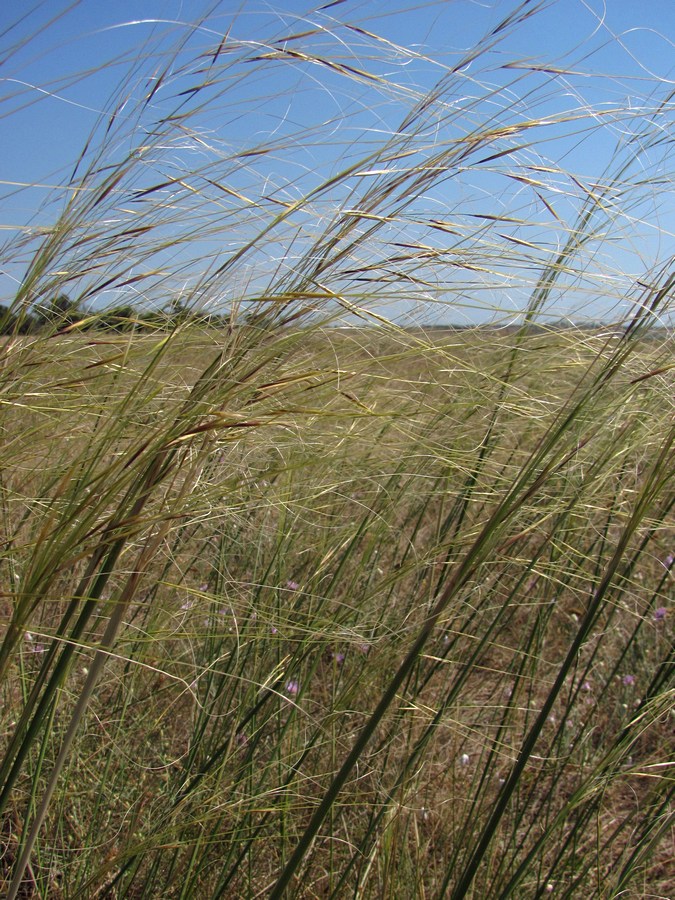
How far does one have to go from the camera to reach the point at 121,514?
0.64 metres

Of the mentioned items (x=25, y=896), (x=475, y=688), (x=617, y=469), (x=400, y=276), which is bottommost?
(x=25, y=896)

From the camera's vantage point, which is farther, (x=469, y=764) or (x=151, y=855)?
(x=469, y=764)

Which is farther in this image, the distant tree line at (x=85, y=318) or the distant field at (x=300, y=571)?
the distant tree line at (x=85, y=318)

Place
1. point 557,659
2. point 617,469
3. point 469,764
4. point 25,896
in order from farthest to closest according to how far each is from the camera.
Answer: point 557,659
point 469,764
point 25,896
point 617,469

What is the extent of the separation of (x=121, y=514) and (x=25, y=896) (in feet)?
3.29

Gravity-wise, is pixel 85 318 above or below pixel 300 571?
above

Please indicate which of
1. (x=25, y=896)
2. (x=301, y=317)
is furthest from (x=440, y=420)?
(x=25, y=896)

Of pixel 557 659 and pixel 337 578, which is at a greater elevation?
pixel 337 578

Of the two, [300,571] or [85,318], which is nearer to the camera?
[85,318]

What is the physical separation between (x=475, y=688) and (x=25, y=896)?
1.05 metres

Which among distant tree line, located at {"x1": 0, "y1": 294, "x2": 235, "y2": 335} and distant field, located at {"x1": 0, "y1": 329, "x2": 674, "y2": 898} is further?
distant tree line, located at {"x1": 0, "y1": 294, "x2": 235, "y2": 335}

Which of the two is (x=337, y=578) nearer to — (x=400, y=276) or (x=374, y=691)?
(x=374, y=691)

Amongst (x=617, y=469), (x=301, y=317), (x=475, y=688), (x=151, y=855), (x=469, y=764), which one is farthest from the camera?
(x=475, y=688)

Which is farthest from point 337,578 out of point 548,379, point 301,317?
point 548,379
